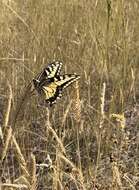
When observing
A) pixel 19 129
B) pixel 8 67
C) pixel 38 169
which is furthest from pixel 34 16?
pixel 38 169

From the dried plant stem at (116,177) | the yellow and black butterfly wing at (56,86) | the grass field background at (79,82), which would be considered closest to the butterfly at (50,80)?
the yellow and black butterfly wing at (56,86)

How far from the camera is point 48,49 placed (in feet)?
9.12

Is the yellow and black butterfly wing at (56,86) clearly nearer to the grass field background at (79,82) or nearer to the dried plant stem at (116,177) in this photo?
the dried plant stem at (116,177)

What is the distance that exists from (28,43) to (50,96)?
1449mm

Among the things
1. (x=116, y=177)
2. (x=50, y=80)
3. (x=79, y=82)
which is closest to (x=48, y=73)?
(x=50, y=80)

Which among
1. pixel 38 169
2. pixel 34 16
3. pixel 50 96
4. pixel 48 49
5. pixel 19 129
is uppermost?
pixel 34 16

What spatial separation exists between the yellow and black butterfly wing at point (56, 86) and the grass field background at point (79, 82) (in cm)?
50

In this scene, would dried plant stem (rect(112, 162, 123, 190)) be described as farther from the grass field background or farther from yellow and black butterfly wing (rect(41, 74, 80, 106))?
the grass field background

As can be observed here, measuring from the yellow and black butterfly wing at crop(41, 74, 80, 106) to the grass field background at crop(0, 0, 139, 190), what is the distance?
50 cm

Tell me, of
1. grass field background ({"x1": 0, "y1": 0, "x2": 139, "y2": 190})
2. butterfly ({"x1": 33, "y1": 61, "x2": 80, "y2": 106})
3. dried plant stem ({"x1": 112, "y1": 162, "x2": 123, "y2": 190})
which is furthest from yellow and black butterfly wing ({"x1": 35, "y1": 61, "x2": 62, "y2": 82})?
grass field background ({"x1": 0, "y1": 0, "x2": 139, "y2": 190})

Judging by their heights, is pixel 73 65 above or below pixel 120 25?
below

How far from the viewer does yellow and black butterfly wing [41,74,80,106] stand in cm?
137

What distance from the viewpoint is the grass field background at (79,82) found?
216 centimetres

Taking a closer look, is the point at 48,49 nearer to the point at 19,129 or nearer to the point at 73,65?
the point at 73,65
